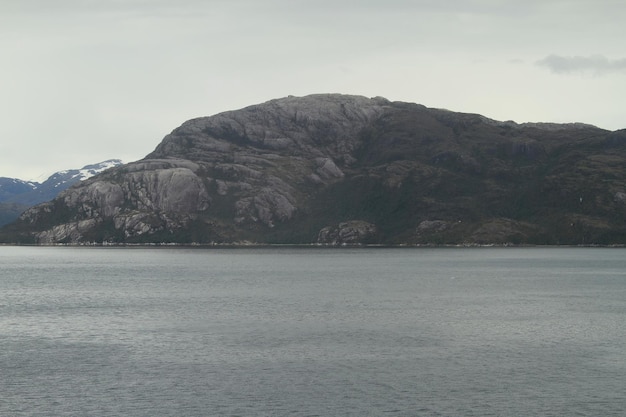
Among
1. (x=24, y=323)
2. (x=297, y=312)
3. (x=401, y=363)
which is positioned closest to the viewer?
(x=401, y=363)

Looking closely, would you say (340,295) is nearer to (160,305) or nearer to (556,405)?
(160,305)

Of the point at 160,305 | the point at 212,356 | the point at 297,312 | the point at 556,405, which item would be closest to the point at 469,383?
the point at 556,405

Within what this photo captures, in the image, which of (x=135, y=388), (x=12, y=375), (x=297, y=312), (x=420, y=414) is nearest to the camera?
(x=420, y=414)

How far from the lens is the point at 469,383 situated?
272 ft

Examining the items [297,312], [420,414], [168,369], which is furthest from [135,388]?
[297,312]

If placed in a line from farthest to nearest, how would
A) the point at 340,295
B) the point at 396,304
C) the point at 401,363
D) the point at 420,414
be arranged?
the point at 340,295 → the point at 396,304 → the point at 401,363 → the point at 420,414

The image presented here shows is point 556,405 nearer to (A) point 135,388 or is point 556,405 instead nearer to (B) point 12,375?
(A) point 135,388

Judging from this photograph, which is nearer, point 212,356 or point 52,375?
point 52,375

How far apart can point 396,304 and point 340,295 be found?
2392 centimetres

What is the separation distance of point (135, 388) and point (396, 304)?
8910 cm

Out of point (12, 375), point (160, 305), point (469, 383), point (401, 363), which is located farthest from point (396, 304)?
point (12, 375)

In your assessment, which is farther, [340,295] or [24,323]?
[340,295]

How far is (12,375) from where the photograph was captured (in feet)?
283

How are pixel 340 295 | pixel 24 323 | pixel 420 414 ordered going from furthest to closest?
1. pixel 340 295
2. pixel 24 323
3. pixel 420 414
